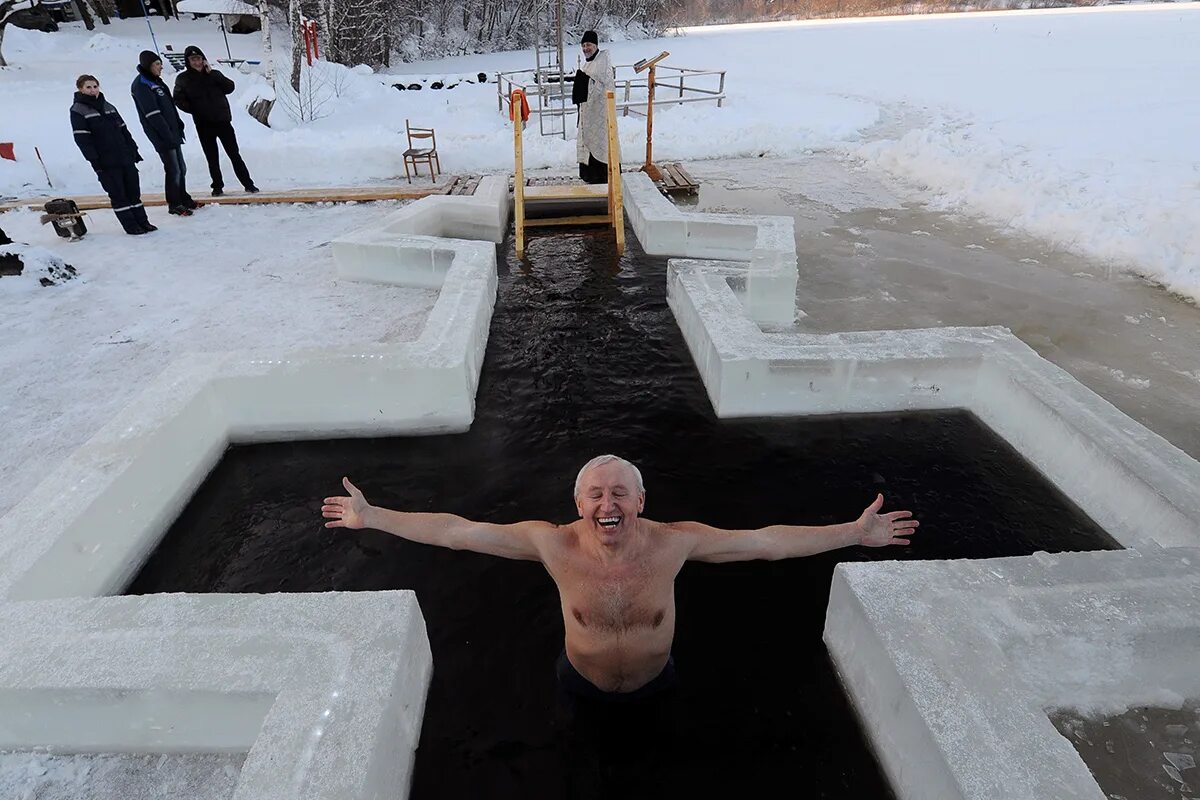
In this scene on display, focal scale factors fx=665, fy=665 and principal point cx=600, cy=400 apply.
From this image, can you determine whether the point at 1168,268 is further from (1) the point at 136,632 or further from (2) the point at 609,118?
(1) the point at 136,632

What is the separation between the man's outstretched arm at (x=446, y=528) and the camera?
106 inches

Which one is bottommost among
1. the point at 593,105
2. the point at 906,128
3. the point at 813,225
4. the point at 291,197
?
the point at 813,225

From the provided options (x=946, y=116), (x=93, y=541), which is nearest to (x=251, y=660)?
(x=93, y=541)

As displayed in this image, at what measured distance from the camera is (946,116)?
14.1 metres

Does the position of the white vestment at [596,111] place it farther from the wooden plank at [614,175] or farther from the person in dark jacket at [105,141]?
the person in dark jacket at [105,141]

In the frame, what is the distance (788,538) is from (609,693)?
3.13 feet

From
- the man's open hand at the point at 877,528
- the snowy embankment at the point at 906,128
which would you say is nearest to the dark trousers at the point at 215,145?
the snowy embankment at the point at 906,128

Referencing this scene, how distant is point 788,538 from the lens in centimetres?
268

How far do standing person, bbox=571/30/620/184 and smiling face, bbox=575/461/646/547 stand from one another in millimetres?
6072

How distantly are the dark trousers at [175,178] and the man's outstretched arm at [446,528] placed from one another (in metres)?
7.56

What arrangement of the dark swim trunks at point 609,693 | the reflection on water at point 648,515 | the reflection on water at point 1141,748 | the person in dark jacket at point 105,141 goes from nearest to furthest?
the reflection on water at point 1141,748, the reflection on water at point 648,515, the dark swim trunks at point 609,693, the person in dark jacket at point 105,141

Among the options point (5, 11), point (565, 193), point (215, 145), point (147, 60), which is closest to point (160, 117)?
point (147, 60)

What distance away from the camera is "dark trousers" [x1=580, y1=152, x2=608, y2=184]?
908cm

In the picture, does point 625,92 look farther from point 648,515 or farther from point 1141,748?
point 1141,748
